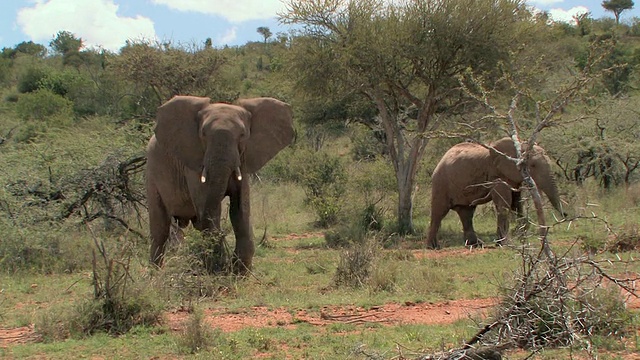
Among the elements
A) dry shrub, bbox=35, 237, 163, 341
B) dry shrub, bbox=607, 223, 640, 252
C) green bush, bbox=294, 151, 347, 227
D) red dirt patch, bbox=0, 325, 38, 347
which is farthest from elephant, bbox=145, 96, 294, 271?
green bush, bbox=294, 151, 347, 227

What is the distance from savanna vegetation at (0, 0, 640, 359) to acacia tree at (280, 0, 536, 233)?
0.04m

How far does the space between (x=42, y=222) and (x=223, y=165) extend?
3.57 metres

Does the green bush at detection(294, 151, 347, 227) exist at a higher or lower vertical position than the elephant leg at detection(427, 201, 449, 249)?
higher

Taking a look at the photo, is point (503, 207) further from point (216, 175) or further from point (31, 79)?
point (31, 79)

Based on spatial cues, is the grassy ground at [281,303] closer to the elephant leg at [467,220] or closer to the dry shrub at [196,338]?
the dry shrub at [196,338]

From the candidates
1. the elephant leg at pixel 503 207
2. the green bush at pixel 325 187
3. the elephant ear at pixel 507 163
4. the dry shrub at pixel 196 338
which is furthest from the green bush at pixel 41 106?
the dry shrub at pixel 196 338

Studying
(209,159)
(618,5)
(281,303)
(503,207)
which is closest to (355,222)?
(503,207)

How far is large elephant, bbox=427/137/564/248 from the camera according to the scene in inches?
488

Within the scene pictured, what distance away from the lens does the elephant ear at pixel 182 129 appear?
9562mm

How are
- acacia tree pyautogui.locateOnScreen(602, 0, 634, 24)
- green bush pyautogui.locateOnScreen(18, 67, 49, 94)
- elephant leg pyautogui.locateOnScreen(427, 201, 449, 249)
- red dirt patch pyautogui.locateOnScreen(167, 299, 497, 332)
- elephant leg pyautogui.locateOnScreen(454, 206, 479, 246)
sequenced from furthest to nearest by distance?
acacia tree pyautogui.locateOnScreen(602, 0, 634, 24)
green bush pyautogui.locateOnScreen(18, 67, 49, 94)
elephant leg pyautogui.locateOnScreen(427, 201, 449, 249)
elephant leg pyautogui.locateOnScreen(454, 206, 479, 246)
red dirt patch pyautogui.locateOnScreen(167, 299, 497, 332)

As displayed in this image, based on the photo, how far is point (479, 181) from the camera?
13.5 meters

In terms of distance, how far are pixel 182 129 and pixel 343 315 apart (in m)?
3.67

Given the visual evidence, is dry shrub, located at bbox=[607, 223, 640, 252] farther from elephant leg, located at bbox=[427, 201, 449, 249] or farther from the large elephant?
elephant leg, located at bbox=[427, 201, 449, 249]

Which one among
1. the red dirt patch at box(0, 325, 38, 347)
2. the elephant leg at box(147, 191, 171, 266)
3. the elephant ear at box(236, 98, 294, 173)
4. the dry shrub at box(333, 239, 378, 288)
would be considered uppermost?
the elephant ear at box(236, 98, 294, 173)
